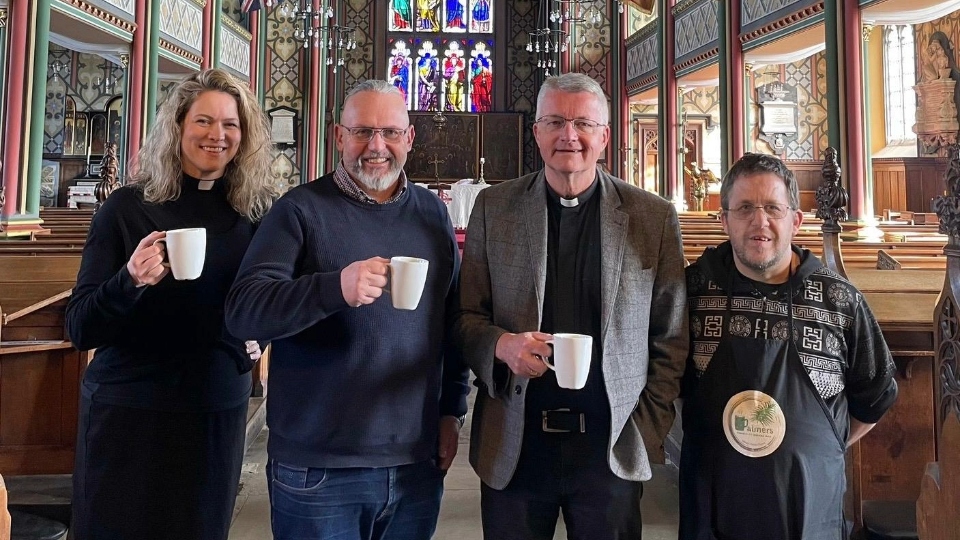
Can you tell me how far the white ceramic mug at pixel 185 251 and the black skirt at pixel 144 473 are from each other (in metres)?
0.44

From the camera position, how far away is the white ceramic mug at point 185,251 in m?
1.23

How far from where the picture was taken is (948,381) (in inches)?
51.9

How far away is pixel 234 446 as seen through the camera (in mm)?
1622

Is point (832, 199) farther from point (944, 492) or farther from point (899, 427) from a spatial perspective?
point (944, 492)

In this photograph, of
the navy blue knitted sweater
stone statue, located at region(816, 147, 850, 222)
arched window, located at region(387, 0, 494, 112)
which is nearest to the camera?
the navy blue knitted sweater

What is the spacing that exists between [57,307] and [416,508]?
1598 millimetres

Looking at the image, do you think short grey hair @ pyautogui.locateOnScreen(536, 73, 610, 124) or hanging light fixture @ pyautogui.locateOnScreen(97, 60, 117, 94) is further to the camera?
hanging light fixture @ pyautogui.locateOnScreen(97, 60, 117, 94)

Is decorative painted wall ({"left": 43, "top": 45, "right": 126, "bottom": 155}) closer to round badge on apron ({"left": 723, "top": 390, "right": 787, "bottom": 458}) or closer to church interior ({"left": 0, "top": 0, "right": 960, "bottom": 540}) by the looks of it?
church interior ({"left": 0, "top": 0, "right": 960, "bottom": 540})

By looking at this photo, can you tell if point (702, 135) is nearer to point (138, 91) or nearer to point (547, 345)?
point (138, 91)

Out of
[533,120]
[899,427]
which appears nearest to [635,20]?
[533,120]

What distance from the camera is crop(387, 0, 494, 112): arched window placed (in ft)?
53.6

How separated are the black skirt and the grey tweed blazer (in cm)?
67

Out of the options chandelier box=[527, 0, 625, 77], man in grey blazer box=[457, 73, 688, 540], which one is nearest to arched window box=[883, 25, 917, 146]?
chandelier box=[527, 0, 625, 77]

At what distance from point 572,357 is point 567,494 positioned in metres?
0.51
